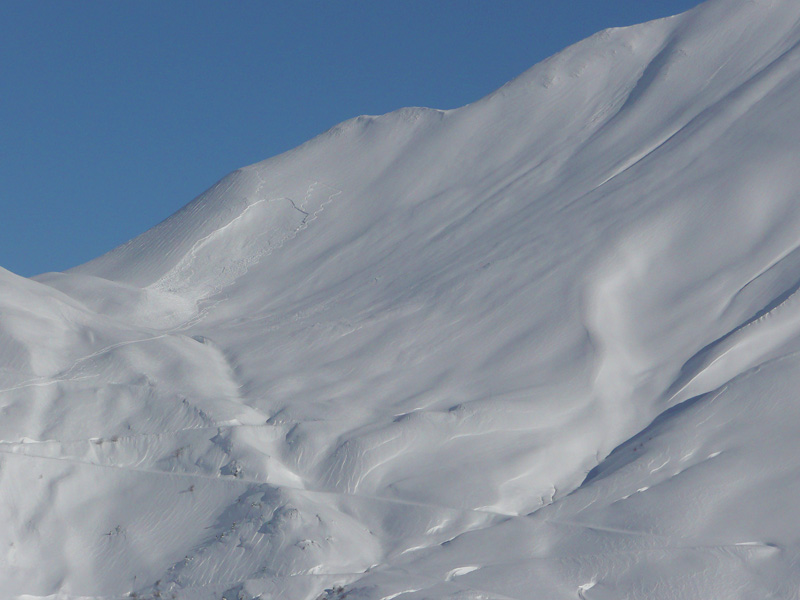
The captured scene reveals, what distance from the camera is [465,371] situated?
1459 centimetres

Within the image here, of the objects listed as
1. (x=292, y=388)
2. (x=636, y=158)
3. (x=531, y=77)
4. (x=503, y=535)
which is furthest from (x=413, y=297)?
(x=531, y=77)

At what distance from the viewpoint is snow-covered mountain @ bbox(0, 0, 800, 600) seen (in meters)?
10.4

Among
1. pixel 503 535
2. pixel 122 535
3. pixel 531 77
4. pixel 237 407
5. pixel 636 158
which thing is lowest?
pixel 503 535

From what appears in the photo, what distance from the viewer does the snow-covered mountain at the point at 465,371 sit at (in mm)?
10414

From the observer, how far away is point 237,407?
13805 mm

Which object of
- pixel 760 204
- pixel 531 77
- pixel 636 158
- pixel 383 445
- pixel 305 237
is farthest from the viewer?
pixel 531 77

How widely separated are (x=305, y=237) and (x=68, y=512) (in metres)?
10.8

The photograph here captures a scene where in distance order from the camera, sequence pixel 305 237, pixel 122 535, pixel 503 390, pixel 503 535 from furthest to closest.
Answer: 1. pixel 305 237
2. pixel 503 390
3. pixel 122 535
4. pixel 503 535

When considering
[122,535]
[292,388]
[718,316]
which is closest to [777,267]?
[718,316]

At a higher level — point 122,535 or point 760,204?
point 760,204

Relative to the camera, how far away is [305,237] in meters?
21.6

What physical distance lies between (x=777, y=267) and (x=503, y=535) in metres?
6.65

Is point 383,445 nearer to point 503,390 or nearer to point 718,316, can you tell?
point 503,390

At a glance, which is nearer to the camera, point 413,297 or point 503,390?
point 503,390
